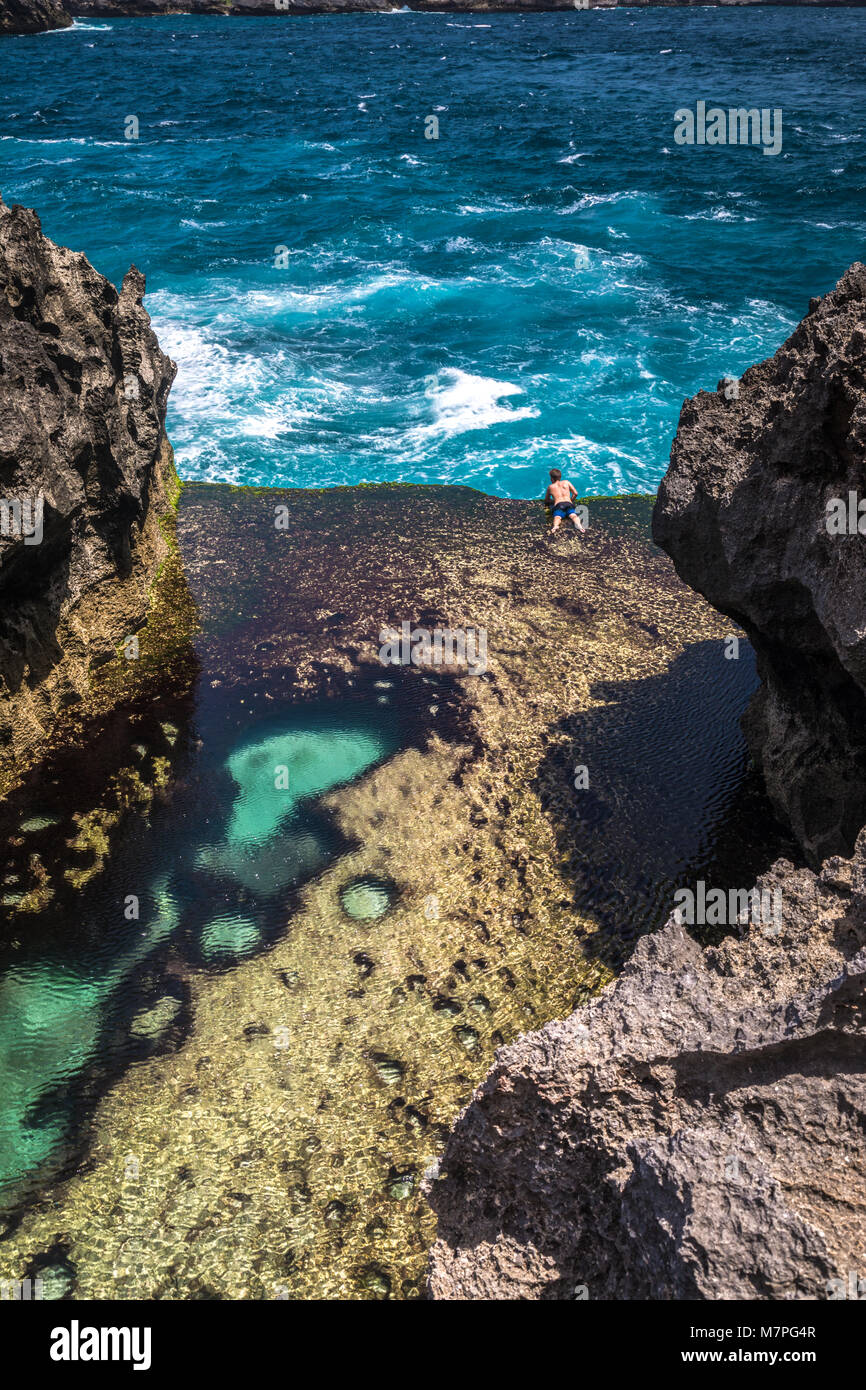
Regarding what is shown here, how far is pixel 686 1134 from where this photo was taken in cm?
502

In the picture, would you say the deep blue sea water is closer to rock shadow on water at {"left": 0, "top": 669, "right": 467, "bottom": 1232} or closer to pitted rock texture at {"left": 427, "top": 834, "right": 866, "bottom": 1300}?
rock shadow on water at {"left": 0, "top": 669, "right": 467, "bottom": 1232}

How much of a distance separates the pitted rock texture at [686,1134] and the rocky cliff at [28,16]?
3614 inches

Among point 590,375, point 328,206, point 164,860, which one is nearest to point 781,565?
point 164,860

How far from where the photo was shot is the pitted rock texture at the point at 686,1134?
15.3 ft

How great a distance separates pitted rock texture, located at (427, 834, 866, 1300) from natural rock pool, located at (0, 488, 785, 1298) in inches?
119

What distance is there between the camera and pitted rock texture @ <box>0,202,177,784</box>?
478 inches

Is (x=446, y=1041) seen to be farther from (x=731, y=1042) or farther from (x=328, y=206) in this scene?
(x=328, y=206)

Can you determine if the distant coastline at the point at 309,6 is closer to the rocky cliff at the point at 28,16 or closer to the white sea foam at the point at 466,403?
the rocky cliff at the point at 28,16

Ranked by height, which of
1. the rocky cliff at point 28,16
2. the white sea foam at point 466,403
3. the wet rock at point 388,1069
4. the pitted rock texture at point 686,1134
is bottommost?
the wet rock at point 388,1069

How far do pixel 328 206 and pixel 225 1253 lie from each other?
38.7 m

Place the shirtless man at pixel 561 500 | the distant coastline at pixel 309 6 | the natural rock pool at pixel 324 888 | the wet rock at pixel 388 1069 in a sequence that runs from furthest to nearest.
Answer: the distant coastline at pixel 309 6 → the shirtless man at pixel 561 500 → the wet rock at pixel 388 1069 → the natural rock pool at pixel 324 888

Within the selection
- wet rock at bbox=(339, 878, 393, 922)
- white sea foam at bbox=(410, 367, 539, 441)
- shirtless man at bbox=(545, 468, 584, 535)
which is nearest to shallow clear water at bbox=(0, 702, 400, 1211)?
wet rock at bbox=(339, 878, 393, 922)

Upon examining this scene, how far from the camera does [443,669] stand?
14.9 m

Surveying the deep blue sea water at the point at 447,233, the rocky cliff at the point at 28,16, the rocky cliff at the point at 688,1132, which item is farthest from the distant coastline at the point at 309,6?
the rocky cliff at the point at 688,1132
